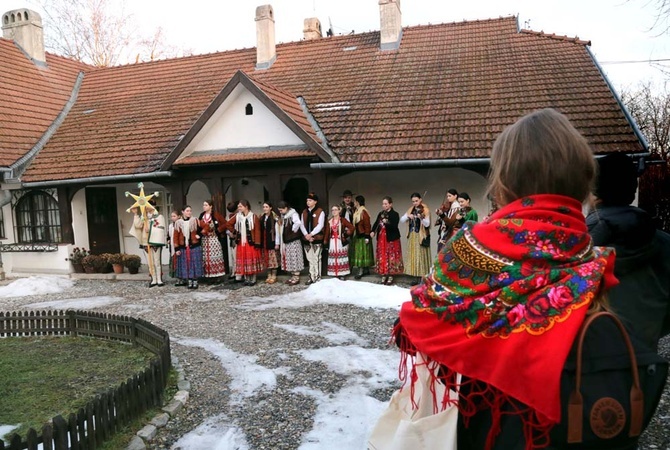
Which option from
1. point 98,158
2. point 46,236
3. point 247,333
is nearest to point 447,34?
point 98,158

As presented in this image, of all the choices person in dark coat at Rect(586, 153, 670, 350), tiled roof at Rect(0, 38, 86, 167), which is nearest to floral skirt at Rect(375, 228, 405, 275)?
person in dark coat at Rect(586, 153, 670, 350)

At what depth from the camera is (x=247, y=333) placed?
7.39 meters

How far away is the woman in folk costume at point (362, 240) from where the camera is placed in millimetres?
11031

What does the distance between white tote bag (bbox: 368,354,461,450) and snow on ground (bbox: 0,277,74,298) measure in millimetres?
11781

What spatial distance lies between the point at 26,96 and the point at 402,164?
41.7 ft

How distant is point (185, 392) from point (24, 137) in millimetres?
13384

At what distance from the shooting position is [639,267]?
8.66 feet

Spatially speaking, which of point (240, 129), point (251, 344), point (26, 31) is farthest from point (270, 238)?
point (26, 31)

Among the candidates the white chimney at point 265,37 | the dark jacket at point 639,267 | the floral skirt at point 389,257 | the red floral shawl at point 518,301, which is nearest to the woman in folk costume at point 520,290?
the red floral shawl at point 518,301

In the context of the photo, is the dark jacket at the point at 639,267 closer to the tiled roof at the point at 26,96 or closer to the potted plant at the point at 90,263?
the potted plant at the point at 90,263

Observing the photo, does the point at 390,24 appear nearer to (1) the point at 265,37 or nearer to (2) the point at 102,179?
(1) the point at 265,37

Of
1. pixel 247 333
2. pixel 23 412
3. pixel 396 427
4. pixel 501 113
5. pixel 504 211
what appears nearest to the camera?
pixel 504 211

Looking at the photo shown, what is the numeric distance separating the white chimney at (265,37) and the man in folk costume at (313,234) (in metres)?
7.29

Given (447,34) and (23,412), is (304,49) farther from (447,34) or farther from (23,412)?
(23,412)
